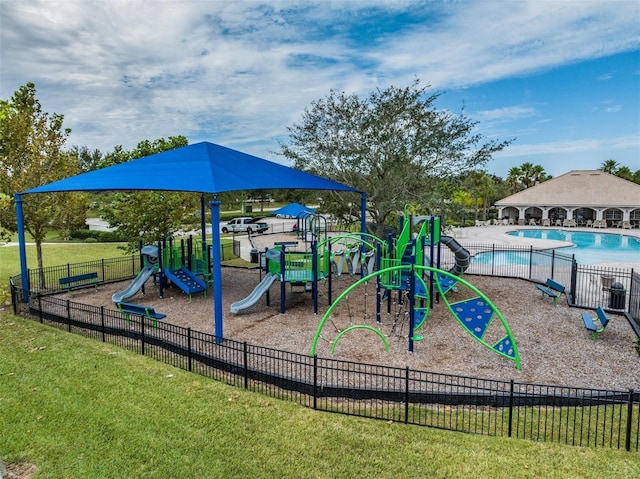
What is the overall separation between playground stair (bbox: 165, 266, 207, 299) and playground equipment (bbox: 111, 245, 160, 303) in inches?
24.0

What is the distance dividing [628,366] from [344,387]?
648 cm

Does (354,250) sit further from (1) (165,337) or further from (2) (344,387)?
(2) (344,387)

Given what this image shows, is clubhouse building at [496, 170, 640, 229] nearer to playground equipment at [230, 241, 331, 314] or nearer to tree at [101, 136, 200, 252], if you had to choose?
tree at [101, 136, 200, 252]

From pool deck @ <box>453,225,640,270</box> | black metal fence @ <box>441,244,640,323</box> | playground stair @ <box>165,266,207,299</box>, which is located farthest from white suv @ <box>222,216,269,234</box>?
playground stair @ <box>165,266,207,299</box>

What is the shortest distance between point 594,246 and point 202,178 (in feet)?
116

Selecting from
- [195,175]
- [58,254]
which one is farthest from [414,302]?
[58,254]

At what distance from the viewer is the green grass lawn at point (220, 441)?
567 centimetres

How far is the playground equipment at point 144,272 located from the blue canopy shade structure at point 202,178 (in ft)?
10.2

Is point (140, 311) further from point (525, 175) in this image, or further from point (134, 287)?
point (525, 175)

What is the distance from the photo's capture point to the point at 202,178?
37.3ft

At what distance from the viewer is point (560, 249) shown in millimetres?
32656

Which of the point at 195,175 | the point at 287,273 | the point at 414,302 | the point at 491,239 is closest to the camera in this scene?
the point at 414,302

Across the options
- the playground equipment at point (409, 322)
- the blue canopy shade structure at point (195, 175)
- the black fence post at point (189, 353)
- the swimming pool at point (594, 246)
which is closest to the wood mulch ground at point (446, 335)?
the playground equipment at point (409, 322)

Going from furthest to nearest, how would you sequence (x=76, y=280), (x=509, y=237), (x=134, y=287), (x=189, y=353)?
1. (x=509, y=237)
2. (x=76, y=280)
3. (x=134, y=287)
4. (x=189, y=353)
